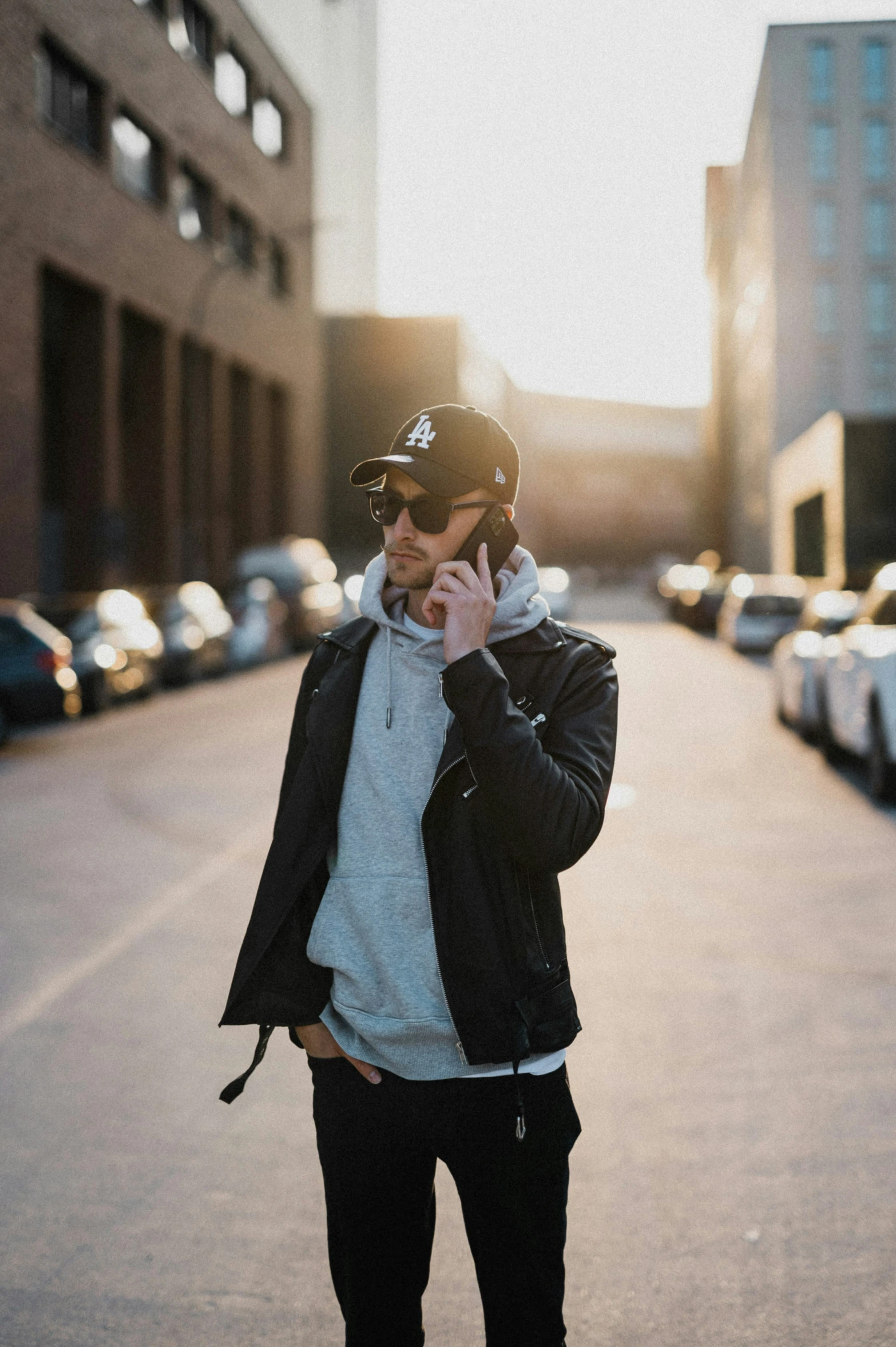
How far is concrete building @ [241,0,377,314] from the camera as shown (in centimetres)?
8219

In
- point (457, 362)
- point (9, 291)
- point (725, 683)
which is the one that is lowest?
point (725, 683)

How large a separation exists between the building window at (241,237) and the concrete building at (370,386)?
1372cm

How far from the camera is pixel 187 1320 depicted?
3100 mm

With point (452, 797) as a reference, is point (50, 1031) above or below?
below

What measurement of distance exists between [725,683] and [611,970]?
60.1ft

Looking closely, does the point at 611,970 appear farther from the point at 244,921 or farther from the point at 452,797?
the point at 452,797

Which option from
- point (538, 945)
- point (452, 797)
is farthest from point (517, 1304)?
point (452, 797)

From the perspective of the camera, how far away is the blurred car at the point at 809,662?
14.2 m

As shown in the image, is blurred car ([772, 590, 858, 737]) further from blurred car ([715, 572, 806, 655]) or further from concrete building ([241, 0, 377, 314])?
concrete building ([241, 0, 377, 314])

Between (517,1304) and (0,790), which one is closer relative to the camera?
(517,1304)

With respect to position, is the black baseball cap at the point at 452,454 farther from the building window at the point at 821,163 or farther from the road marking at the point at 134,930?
the building window at the point at 821,163

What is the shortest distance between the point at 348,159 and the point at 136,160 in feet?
191

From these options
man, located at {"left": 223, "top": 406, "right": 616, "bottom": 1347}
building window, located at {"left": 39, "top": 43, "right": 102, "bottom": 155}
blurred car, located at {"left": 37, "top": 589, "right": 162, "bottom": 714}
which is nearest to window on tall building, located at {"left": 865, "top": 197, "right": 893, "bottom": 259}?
building window, located at {"left": 39, "top": 43, "right": 102, "bottom": 155}

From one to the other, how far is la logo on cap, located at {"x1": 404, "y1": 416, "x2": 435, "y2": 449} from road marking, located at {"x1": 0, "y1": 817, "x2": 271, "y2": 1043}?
3623 mm
